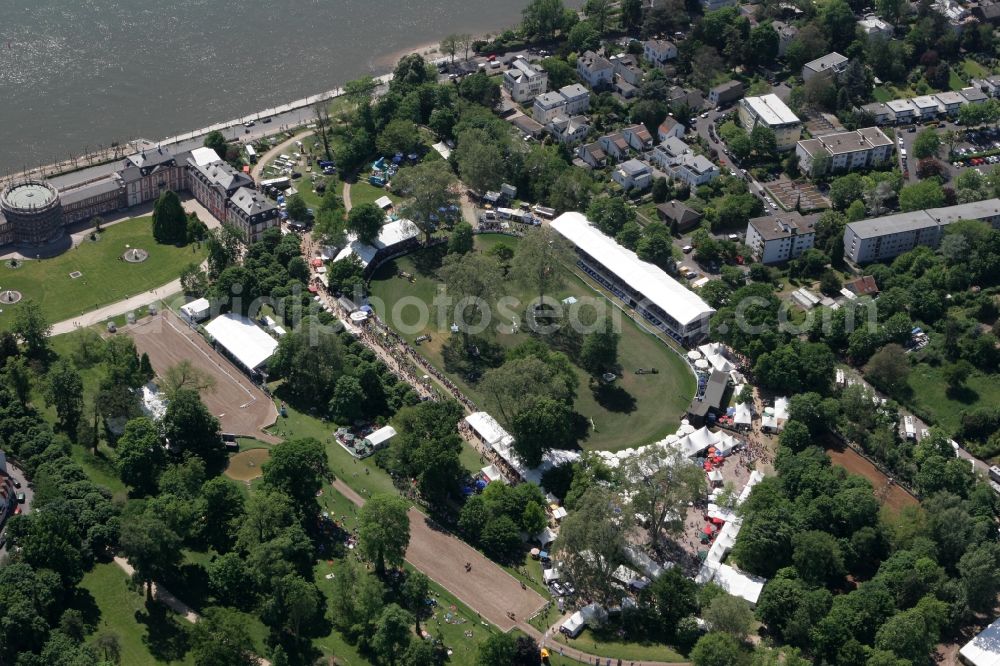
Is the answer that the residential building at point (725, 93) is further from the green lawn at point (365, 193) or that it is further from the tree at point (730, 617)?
the tree at point (730, 617)

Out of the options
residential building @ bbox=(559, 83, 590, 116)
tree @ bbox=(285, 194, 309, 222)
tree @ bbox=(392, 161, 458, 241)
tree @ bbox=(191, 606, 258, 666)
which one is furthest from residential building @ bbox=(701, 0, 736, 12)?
tree @ bbox=(191, 606, 258, 666)

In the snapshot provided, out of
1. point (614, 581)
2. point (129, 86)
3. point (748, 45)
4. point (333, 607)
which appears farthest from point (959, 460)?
point (129, 86)

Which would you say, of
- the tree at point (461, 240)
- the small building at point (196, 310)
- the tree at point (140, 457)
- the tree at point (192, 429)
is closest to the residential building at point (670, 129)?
the tree at point (461, 240)

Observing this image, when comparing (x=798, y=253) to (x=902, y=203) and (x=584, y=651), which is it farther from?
(x=584, y=651)

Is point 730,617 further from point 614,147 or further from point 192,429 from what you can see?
point 614,147

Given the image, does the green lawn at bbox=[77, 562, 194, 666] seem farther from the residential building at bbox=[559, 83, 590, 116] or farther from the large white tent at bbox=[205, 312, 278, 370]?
the residential building at bbox=[559, 83, 590, 116]
